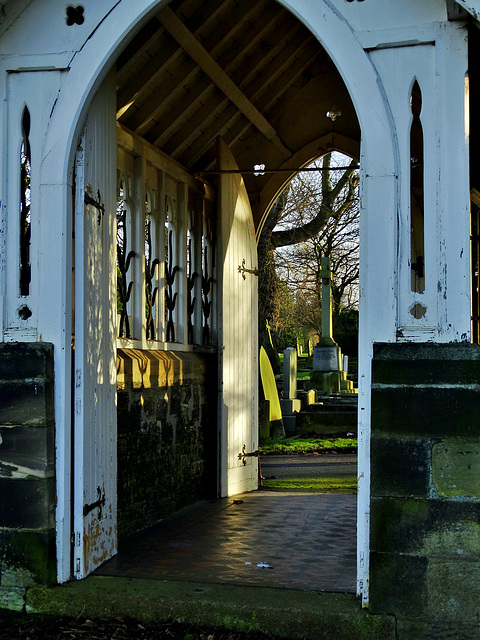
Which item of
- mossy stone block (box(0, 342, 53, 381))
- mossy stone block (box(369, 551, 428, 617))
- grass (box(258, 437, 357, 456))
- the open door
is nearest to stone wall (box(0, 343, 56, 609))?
mossy stone block (box(0, 342, 53, 381))

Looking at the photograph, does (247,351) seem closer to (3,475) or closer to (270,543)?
(270,543)

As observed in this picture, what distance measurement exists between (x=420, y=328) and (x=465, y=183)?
845mm

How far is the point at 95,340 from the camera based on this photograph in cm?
543

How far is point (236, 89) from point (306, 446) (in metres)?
8.50

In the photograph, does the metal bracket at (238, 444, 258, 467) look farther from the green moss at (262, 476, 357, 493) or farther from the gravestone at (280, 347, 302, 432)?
the gravestone at (280, 347, 302, 432)

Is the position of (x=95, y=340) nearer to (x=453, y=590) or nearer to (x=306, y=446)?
(x=453, y=590)

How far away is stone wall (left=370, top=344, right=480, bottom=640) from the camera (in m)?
4.19

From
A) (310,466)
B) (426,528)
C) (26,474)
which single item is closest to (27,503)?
(26,474)

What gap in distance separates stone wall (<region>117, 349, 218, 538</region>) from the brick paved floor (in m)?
0.21

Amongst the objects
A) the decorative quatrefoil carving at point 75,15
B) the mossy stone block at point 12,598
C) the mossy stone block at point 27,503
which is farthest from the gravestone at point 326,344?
the mossy stone block at point 12,598

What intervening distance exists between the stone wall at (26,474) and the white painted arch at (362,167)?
9 centimetres

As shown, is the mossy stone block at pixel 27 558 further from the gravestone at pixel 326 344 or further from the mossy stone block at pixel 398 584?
the gravestone at pixel 326 344

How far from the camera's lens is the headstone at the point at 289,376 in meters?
19.0

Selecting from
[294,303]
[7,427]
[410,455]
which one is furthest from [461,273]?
[294,303]
